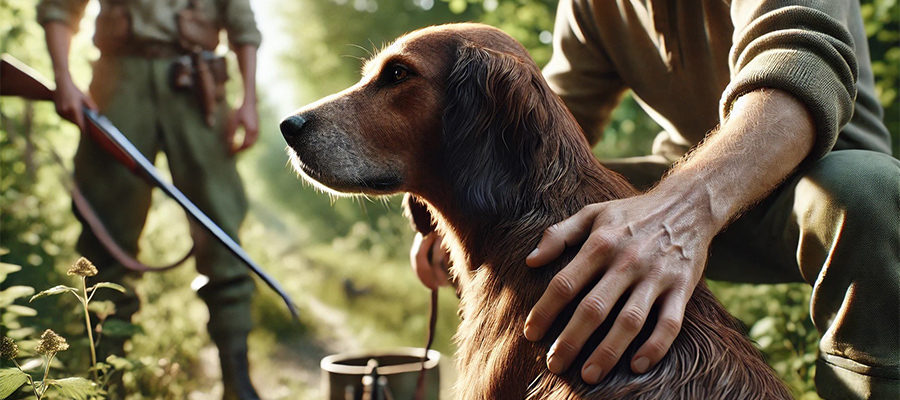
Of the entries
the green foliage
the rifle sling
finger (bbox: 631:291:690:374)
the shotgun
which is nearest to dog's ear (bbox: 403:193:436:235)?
the shotgun

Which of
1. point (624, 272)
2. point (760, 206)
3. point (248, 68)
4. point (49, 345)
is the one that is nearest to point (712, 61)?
point (760, 206)

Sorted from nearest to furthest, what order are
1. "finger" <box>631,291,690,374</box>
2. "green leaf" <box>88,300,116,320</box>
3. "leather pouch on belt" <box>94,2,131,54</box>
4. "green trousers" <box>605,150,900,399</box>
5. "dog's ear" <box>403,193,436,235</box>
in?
"finger" <box>631,291,690,374</box>, "green trousers" <box>605,150,900,399</box>, "dog's ear" <box>403,193,436,235</box>, "green leaf" <box>88,300,116,320</box>, "leather pouch on belt" <box>94,2,131,54</box>

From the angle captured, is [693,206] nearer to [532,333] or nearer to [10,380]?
[532,333]

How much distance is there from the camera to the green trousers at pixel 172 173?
2.58m

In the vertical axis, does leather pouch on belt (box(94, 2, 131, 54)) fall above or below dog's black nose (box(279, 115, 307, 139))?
above

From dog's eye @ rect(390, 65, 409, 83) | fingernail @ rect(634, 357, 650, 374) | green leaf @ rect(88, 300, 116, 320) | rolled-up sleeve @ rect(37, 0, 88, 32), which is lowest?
green leaf @ rect(88, 300, 116, 320)

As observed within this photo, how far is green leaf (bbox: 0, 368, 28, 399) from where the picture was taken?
1.48 metres

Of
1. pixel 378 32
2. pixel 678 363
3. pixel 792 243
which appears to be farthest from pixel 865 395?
pixel 378 32

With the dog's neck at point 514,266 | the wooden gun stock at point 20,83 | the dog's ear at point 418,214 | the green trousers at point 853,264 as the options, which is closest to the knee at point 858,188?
the green trousers at point 853,264

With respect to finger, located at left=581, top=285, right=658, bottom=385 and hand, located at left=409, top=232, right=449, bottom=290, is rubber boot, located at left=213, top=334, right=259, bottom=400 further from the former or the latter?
finger, located at left=581, top=285, right=658, bottom=385

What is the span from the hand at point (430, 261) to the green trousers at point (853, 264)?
1.14 m

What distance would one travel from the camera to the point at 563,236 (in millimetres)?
1442

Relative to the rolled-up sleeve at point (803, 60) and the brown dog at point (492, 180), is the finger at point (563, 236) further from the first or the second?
the rolled-up sleeve at point (803, 60)

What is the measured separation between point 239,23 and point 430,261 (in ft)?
4.41
